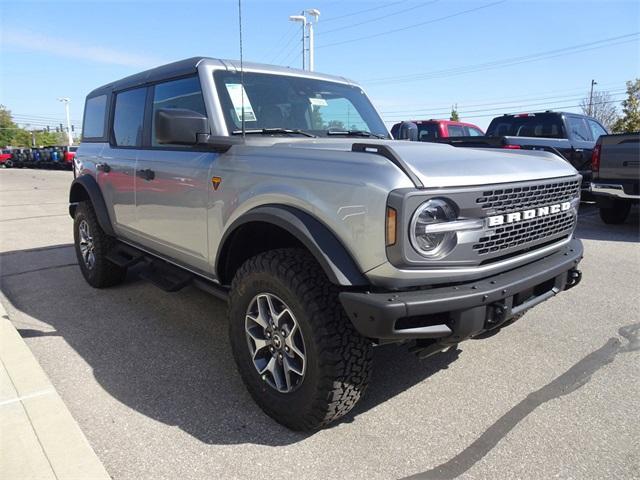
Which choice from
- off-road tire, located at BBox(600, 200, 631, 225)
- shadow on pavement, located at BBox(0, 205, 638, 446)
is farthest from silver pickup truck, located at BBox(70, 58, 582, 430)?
off-road tire, located at BBox(600, 200, 631, 225)

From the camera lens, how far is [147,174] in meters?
3.79

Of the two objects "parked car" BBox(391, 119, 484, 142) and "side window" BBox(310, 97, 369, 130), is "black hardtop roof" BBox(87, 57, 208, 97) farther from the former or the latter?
"parked car" BBox(391, 119, 484, 142)

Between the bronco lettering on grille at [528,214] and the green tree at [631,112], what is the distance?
29644mm

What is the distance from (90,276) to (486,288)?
4353mm

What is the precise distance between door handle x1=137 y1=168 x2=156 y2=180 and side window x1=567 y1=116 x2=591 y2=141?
953 cm

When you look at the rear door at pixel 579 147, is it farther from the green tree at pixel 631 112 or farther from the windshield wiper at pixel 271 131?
the green tree at pixel 631 112

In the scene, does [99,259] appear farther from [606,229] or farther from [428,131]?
[428,131]

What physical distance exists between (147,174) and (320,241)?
2081 millimetres

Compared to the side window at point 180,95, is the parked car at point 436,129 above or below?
above

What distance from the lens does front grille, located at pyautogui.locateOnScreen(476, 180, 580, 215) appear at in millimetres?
2316

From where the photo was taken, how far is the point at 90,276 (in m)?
5.14

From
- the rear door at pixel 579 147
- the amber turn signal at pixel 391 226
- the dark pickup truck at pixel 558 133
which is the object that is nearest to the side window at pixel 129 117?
the amber turn signal at pixel 391 226

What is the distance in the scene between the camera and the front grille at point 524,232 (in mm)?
2320

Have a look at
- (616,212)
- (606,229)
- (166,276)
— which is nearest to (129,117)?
(166,276)
